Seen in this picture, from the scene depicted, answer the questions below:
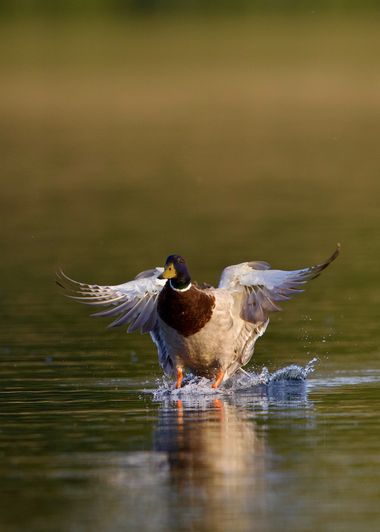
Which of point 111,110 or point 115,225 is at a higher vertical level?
point 111,110

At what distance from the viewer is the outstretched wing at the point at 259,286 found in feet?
46.6

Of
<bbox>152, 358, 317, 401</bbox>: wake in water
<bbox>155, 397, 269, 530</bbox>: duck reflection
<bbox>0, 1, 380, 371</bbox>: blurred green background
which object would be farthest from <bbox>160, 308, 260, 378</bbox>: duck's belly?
<bbox>0, 1, 380, 371</bbox>: blurred green background

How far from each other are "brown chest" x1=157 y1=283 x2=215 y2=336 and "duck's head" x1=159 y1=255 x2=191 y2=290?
0.06 meters

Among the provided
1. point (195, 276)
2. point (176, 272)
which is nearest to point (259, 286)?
point (176, 272)

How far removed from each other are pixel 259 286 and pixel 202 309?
2.27 ft

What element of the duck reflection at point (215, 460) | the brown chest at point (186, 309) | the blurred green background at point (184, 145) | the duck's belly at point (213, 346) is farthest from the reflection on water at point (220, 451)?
the blurred green background at point (184, 145)

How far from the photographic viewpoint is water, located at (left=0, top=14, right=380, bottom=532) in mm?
9805

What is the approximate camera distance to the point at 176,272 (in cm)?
1364

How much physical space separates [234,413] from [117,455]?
1.93 meters

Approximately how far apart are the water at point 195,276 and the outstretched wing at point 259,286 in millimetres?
518

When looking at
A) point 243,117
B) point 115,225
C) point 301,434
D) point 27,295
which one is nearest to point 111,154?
point 243,117

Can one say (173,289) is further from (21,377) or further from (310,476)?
(310,476)

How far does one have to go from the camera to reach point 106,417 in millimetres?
12227

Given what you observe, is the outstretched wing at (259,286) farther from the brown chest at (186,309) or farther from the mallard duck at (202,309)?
the brown chest at (186,309)
